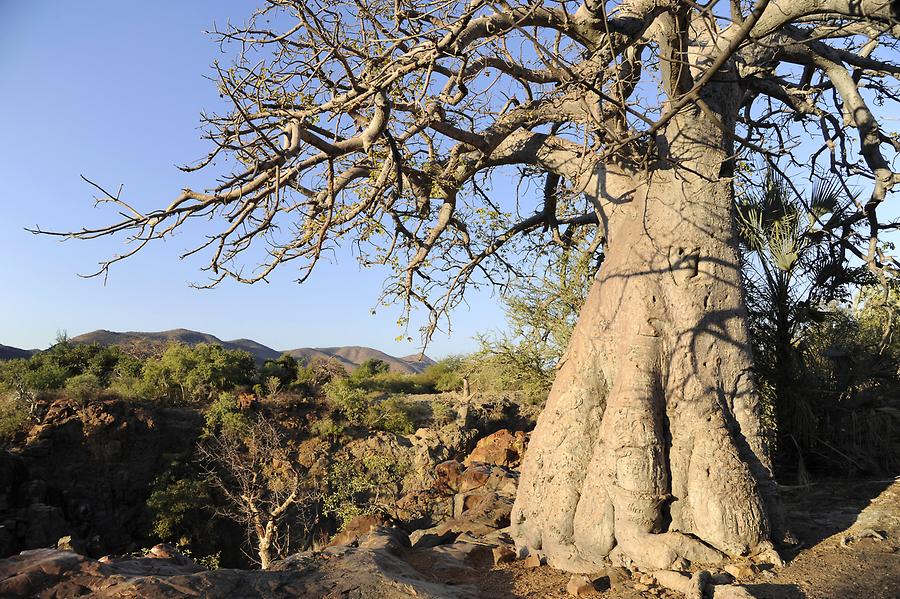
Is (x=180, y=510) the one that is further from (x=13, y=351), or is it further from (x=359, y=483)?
(x=13, y=351)

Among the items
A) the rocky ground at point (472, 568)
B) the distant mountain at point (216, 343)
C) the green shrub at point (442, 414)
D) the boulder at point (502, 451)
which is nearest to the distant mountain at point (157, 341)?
the distant mountain at point (216, 343)

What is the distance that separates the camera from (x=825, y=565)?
3.78m

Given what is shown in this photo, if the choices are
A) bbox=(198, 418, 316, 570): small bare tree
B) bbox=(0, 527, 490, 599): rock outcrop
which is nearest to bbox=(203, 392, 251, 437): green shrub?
bbox=(198, 418, 316, 570): small bare tree

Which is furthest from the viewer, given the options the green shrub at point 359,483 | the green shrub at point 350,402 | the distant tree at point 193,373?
the green shrub at point 350,402

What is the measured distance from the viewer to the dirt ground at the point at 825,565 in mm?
3451

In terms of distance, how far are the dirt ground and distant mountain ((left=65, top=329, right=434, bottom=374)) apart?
2.58 metres

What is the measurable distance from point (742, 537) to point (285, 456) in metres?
11.7

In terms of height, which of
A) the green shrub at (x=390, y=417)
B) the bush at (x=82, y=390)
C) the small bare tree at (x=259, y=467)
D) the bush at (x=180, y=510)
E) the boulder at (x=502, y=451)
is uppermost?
the bush at (x=82, y=390)

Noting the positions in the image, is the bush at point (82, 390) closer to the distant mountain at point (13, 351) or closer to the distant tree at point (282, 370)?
the distant tree at point (282, 370)

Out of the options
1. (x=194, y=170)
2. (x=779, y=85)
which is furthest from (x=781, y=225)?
(x=194, y=170)

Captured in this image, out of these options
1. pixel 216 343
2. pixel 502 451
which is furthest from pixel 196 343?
pixel 502 451

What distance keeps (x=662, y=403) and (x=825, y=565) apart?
1388mm

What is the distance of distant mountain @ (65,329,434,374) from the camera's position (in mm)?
19938

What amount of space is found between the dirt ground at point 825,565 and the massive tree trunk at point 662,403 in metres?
0.26
